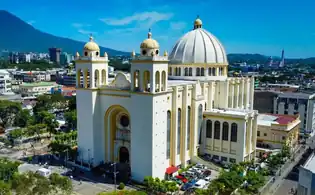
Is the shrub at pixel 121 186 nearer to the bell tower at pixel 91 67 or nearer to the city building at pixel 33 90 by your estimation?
the bell tower at pixel 91 67

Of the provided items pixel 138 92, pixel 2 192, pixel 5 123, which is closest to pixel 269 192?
pixel 138 92

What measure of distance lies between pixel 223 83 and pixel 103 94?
1764 cm

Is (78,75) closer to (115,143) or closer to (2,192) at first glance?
(115,143)

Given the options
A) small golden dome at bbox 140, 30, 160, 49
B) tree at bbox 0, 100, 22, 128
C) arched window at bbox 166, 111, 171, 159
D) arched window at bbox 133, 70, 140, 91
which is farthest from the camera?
tree at bbox 0, 100, 22, 128

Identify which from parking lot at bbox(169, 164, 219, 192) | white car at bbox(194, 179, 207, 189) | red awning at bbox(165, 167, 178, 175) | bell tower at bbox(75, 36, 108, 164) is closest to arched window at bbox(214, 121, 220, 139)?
parking lot at bbox(169, 164, 219, 192)

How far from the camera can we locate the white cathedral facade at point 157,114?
105ft

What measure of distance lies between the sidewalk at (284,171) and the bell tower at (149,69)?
15.5m

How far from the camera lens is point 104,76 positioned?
37.6m

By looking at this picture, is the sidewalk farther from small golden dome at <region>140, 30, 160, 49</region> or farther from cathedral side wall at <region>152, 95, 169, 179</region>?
small golden dome at <region>140, 30, 160, 49</region>

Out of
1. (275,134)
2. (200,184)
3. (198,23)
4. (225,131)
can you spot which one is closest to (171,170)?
(200,184)

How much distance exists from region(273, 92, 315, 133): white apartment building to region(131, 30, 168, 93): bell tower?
34977mm

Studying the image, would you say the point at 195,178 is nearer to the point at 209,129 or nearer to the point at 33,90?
the point at 209,129

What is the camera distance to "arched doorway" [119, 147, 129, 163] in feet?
120

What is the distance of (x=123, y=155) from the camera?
36781mm
